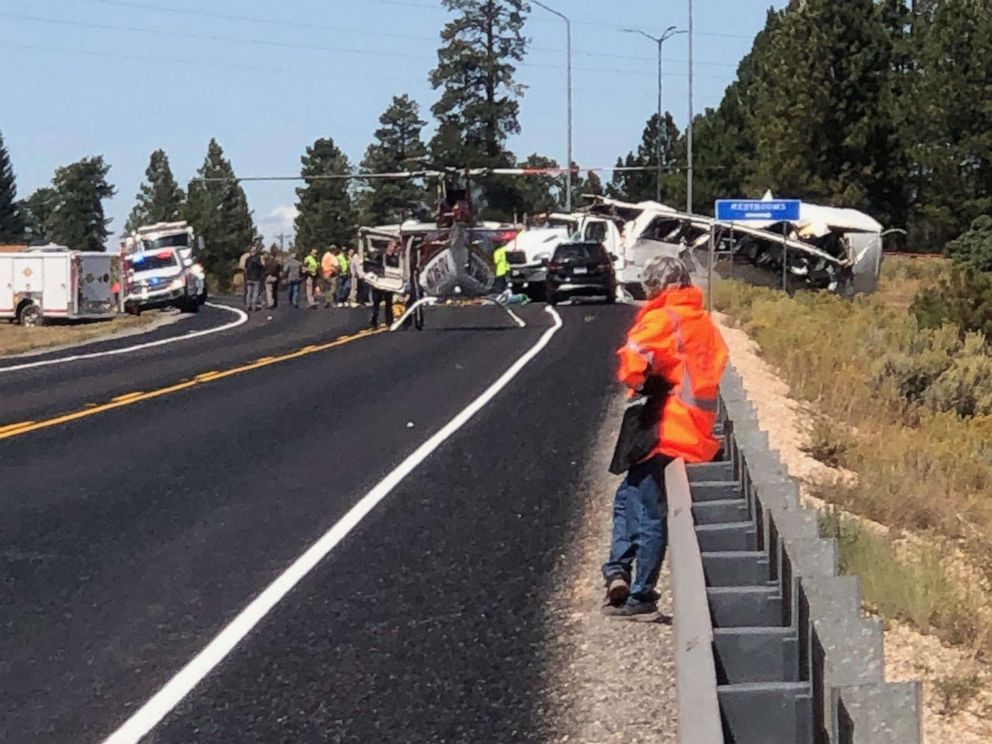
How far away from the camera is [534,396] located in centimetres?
2041

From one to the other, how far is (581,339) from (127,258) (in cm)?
2469

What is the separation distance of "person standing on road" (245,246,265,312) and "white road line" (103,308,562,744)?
1230 inches

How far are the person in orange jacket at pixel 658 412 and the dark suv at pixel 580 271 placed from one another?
3479 centimetres

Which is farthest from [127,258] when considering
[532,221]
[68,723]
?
[68,723]

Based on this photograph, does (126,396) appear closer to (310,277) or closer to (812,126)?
(310,277)

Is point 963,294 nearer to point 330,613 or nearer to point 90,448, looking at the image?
point 90,448

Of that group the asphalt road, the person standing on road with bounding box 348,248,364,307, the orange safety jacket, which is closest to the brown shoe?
the asphalt road

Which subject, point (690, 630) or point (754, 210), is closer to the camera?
point (690, 630)

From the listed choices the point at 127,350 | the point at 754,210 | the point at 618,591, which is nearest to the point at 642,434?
the point at 618,591

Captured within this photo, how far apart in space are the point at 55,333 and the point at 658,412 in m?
35.5

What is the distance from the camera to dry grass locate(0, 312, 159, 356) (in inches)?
1404

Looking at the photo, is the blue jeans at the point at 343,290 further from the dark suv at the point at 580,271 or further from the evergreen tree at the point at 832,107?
the evergreen tree at the point at 832,107

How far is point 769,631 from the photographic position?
21.6 ft

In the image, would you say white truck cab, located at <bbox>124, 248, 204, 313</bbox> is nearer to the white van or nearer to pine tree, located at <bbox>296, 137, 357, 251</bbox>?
the white van
